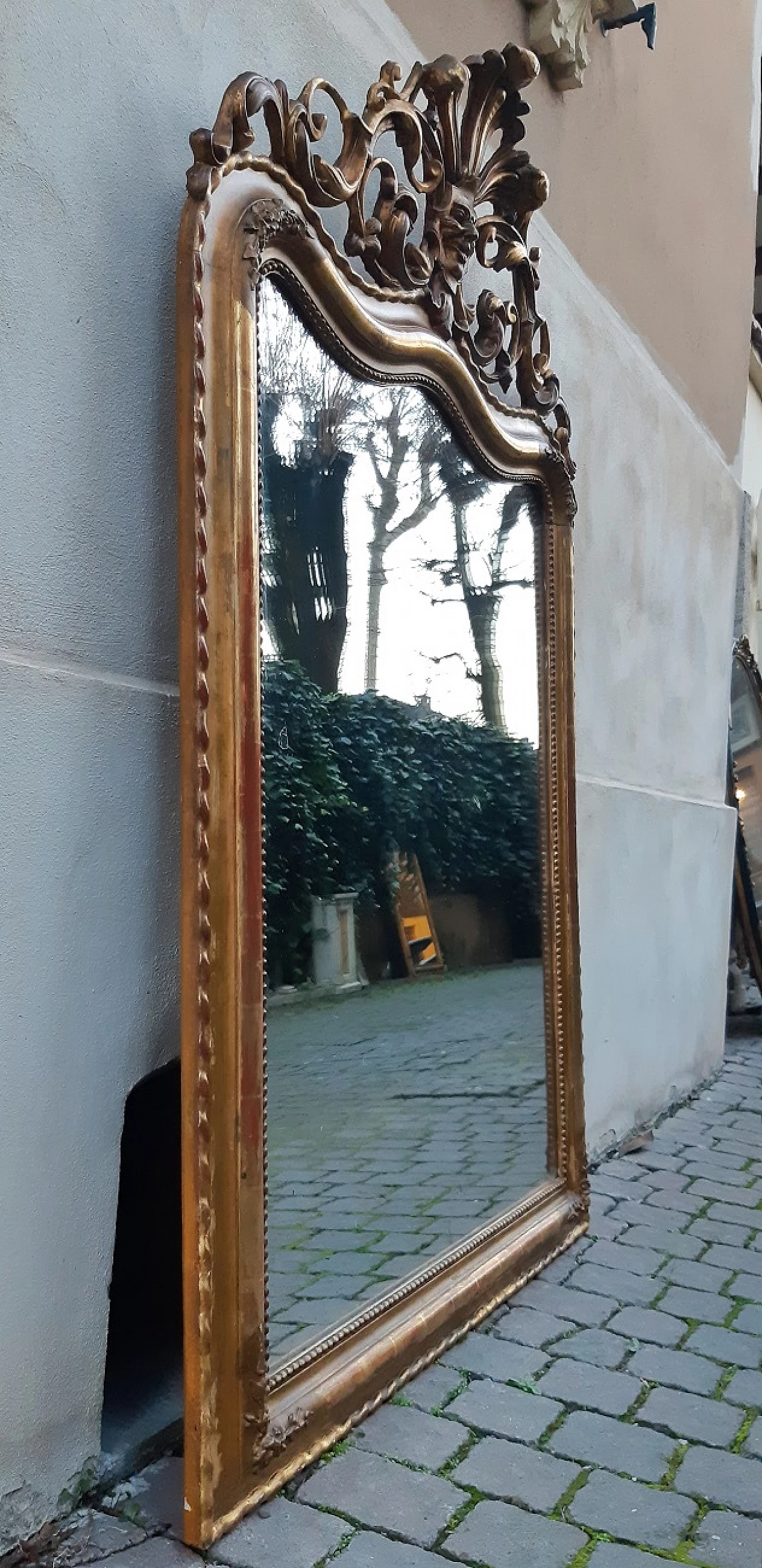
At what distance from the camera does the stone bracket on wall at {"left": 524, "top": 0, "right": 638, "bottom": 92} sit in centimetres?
337

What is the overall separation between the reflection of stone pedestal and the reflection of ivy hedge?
0.02 metres

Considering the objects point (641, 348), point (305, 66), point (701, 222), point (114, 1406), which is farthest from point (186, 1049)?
point (701, 222)

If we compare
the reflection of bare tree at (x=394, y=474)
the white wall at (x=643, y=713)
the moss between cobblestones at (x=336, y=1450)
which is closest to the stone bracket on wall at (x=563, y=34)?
the white wall at (x=643, y=713)

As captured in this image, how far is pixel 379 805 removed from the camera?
85.9 inches

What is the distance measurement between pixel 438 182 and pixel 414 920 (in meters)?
1.45

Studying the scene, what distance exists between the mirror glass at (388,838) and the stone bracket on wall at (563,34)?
1.43 meters

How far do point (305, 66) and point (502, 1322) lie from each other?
8.06 ft

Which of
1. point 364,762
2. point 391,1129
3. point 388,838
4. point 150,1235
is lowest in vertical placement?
point 150,1235

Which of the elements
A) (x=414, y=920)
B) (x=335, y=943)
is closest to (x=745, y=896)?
(x=414, y=920)

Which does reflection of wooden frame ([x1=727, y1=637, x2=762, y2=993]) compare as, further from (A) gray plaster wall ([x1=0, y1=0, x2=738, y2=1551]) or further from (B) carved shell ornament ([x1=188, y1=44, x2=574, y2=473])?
(A) gray plaster wall ([x1=0, y1=0, x2=738, y2=1551])

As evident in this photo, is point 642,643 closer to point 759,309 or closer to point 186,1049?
point 186,1049

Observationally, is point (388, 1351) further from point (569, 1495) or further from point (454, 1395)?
point (569, 1495)

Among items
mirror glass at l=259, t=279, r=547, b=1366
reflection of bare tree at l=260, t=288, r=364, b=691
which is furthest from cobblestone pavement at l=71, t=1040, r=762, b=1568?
reflection of bare tree at l=260, t=288, r=364, b=691

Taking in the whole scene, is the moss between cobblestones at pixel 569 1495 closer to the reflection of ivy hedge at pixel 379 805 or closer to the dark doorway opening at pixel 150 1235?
the dark doorway opening at pixel 150 1235
